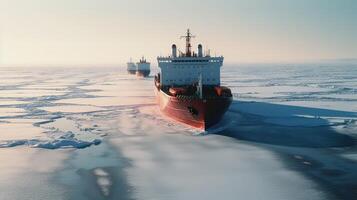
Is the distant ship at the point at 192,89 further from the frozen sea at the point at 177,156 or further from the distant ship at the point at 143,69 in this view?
the distant ship at the point at 143,69

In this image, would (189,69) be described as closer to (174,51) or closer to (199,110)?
(174,51)

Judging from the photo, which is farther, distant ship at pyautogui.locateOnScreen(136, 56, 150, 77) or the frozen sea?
distant ship at pyautogui.locateOnScreen(136, 56, 150, 77)

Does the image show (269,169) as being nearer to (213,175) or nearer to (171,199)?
(213,175)

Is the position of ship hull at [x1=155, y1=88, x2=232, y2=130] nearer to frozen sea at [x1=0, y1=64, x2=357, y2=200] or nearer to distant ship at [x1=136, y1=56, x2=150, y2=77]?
frozen sea at [x1=0, y1=64, x2=357, y2=200]

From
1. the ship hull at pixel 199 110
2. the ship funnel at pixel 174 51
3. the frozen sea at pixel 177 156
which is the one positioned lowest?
the frozen sea at pixel 177 156

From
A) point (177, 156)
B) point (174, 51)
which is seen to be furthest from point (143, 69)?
point (177, 156)

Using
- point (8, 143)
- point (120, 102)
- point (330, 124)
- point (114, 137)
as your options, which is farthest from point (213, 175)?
point (120, 102)

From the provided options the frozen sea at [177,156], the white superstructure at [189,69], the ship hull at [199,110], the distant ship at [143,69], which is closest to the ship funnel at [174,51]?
the white superstructure at [189,69]

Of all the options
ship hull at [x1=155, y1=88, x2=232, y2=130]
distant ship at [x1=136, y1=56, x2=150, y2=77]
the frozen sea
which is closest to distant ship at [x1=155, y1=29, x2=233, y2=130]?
ship hull at [x1=155, y1=88, x2=232, y2=130]
